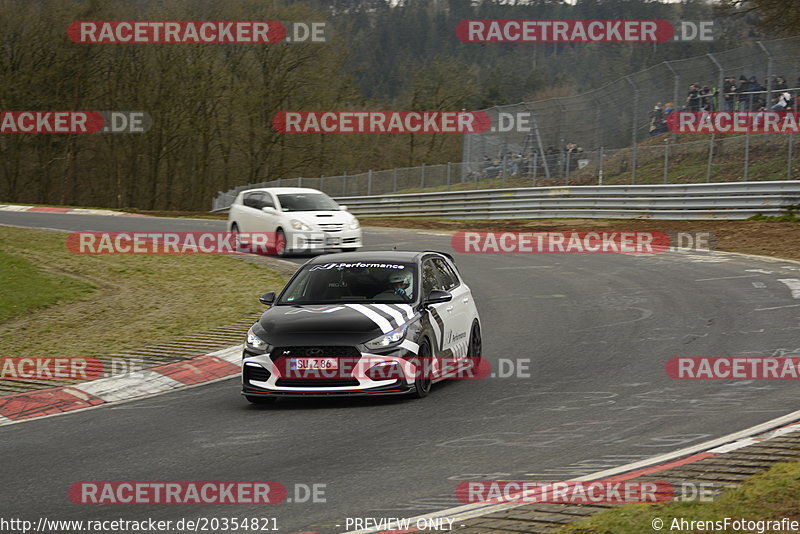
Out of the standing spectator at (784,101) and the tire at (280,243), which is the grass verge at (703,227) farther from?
the tire at (280,243)

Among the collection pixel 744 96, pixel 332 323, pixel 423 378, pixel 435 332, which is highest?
pixel 744 96

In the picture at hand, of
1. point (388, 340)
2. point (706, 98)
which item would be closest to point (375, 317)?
point (388, 340)

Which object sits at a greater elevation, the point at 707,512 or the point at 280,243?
the point at 280,243

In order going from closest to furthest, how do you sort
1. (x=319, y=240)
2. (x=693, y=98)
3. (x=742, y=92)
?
(x=319, y=240) → (x=742, y=92) → (x=693, y=98)

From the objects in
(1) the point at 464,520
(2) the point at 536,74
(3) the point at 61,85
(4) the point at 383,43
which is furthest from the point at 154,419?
(4) the point at 383,43

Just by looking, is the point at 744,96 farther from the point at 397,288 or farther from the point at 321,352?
the point at 321,352

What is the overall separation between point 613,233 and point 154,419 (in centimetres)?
2128

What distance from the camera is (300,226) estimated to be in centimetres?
2358

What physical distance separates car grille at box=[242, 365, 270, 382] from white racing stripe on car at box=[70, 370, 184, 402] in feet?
5.51

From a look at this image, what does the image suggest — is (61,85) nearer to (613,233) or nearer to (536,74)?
(613,233)

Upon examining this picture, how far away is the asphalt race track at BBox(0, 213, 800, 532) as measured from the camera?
7.07 metres

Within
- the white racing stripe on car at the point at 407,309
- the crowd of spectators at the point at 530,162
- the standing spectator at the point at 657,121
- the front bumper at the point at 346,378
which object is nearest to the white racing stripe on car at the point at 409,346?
the front bumper at the point at 346,378

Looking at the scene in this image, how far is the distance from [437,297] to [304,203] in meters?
14.1

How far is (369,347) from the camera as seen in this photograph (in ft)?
32.3
